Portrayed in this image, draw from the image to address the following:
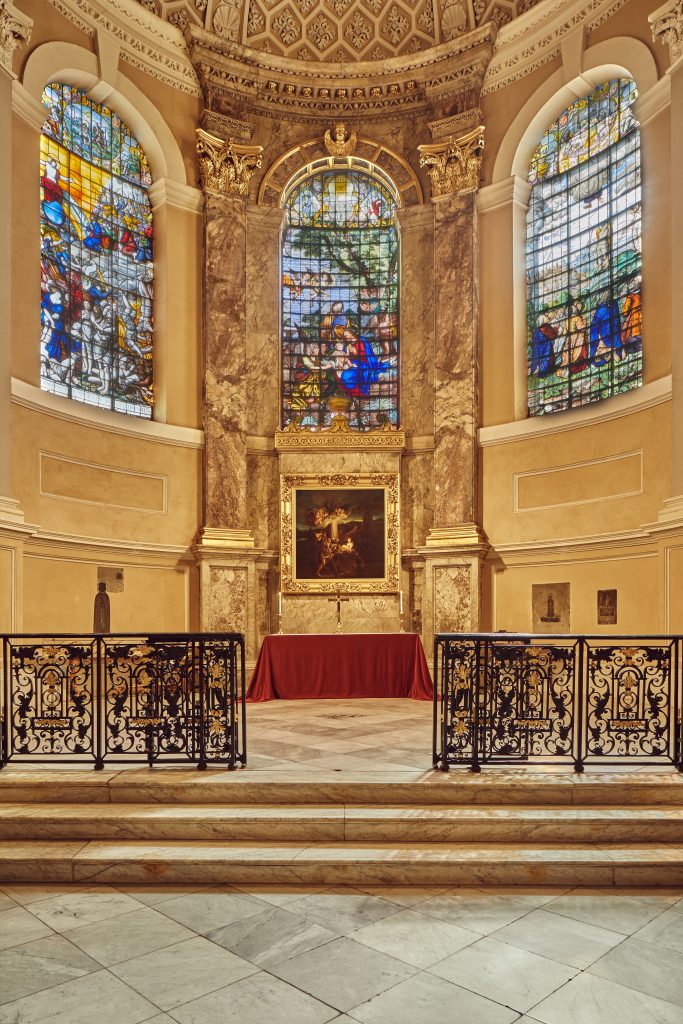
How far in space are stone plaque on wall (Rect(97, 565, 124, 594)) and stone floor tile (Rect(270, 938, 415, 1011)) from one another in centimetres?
836

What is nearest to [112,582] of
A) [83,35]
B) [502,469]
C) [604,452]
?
[502,469]

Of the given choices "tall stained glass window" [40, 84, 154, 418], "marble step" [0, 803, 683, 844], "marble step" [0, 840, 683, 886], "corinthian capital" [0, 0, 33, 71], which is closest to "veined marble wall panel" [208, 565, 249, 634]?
"tall stained glass window" [40, 84, 154, 418]

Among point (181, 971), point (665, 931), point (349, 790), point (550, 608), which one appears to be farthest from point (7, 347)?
point (665, 931)

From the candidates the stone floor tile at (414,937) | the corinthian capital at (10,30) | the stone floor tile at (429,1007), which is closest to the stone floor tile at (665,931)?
the stone floor tile at (414,937)

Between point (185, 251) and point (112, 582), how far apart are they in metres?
5.74

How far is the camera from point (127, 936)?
13.0ft

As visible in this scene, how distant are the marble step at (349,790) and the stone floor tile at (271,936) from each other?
1237mm

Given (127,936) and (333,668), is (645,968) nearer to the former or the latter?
(127,936)

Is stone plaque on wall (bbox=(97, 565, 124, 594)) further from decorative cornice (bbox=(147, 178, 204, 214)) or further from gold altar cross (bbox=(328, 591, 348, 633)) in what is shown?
decorative cornice (bbox=(147, 178, 204, 214))

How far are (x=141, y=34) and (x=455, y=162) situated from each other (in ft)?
17.9

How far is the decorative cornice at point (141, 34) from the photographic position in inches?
458

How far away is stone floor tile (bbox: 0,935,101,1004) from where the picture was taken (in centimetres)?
343

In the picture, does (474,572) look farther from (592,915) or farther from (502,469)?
(592,915)

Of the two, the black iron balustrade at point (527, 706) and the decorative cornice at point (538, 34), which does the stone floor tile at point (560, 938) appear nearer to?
the black iron balustrade at point (527, 706)
